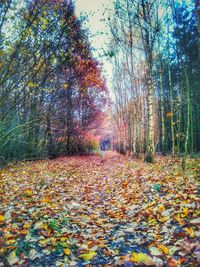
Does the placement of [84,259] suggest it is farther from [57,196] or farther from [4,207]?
[57,196]

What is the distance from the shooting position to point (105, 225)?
468 cm

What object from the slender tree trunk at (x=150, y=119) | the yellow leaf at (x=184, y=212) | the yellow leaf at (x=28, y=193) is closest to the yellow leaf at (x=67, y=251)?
the yellow leaf at (x=184, y=212)

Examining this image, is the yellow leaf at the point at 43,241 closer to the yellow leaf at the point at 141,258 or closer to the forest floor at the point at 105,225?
the forest floor at the point at 105,225

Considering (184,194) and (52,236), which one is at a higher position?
(184,194)

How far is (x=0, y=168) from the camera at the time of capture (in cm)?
1180

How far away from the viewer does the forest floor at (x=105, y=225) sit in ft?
10.9

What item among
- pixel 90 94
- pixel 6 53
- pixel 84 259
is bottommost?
pixel 84 259

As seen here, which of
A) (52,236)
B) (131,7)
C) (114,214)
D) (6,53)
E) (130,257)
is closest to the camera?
(130,257)

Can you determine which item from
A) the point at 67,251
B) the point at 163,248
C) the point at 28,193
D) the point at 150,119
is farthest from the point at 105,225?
the point at 150,119

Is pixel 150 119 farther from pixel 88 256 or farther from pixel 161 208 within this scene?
pixel 88 256

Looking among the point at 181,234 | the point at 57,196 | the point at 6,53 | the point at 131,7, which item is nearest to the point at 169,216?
the point at 181,234

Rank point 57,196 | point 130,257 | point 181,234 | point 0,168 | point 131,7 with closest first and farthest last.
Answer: point 130,257
point 181,234
point 57,196
point 0,168
point 131,7

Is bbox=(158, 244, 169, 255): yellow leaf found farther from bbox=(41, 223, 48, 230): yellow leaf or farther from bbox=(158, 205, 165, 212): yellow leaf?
bbox=(41, 223, 48, 230): yellow leaf

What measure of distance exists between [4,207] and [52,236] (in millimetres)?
2059
